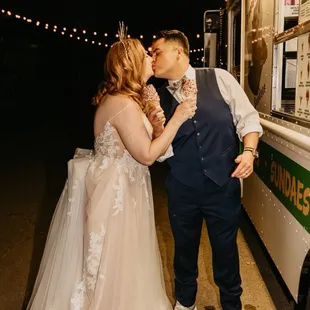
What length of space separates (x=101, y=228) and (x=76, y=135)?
986 centimetres

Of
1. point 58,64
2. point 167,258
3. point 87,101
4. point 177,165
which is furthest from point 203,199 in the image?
point 58,64

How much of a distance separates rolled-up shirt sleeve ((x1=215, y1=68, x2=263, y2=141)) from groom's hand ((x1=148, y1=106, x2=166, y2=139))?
0.41m

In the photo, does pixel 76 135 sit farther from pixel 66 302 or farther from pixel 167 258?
pixel 66 302

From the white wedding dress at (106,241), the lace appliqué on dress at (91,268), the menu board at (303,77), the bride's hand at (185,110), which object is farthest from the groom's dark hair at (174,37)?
the lace appliqué on dress at (91,268)

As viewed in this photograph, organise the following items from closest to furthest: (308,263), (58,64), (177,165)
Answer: (308,263) → (177,165) → (58,64)

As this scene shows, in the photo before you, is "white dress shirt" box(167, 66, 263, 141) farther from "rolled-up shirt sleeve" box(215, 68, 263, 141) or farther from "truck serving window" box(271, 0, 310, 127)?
"truck serving window" box(271, 0, 310, 127)

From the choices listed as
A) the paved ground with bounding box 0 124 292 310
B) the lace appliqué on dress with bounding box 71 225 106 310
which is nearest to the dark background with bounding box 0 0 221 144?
the paved ground with bounding box 0 124 292 310

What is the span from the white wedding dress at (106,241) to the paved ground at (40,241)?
0.85m

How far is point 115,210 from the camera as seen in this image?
250 cm

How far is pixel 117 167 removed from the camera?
2520 millimetres

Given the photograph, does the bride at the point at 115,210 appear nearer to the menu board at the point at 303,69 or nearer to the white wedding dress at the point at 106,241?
the white wedding dress at the point at 106,241

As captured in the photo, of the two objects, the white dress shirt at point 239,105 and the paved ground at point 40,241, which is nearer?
the white dress shirt at point 239,105

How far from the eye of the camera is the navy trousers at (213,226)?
2658mm

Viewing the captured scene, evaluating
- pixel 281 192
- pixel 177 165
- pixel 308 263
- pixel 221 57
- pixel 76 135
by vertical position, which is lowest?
pixel 76 135
